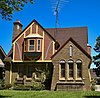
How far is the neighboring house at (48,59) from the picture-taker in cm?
3428

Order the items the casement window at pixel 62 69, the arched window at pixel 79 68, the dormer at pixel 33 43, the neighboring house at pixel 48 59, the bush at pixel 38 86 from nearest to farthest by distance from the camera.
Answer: the neighboring house at pixel 48 59
the arched window at pixel 79 68
the casement window at pixel 62 69
the bush at pixel 38 86
the dormer at pixel 33 43


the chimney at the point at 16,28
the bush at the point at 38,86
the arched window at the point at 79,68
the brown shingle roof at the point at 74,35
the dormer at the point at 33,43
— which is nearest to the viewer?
the arched window at the point at 79,68

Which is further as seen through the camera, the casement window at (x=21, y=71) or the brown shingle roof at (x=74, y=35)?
the brown shingle roof at (x=74, y=35)

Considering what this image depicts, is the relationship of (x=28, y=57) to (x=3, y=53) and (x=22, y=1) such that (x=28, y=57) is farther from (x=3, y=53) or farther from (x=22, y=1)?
(x=22, y=1)

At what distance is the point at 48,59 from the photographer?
123 ft

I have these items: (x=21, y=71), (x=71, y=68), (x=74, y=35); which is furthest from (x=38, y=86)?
(x=74, y=35)

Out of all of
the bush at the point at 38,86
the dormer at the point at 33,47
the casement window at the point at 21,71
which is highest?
the dormer at the point at 33,47

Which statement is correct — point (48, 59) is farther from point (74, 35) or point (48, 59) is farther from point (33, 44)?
point (74, 35)

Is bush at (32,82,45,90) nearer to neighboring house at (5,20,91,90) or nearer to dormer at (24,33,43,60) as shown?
neighboring house at (5,20,91,90)

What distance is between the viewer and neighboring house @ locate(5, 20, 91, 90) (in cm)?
3428

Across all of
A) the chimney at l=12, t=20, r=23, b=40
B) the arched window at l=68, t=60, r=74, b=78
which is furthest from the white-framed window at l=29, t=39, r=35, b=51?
the arched window at l=68, t=60, r=74, b=78

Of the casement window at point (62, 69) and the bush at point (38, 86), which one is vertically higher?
the casement window at point (62, 69)

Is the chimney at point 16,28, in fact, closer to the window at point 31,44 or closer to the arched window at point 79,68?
the window at point 31,44

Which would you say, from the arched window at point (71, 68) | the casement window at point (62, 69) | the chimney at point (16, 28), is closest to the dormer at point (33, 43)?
the chimney at point (16, 28)
